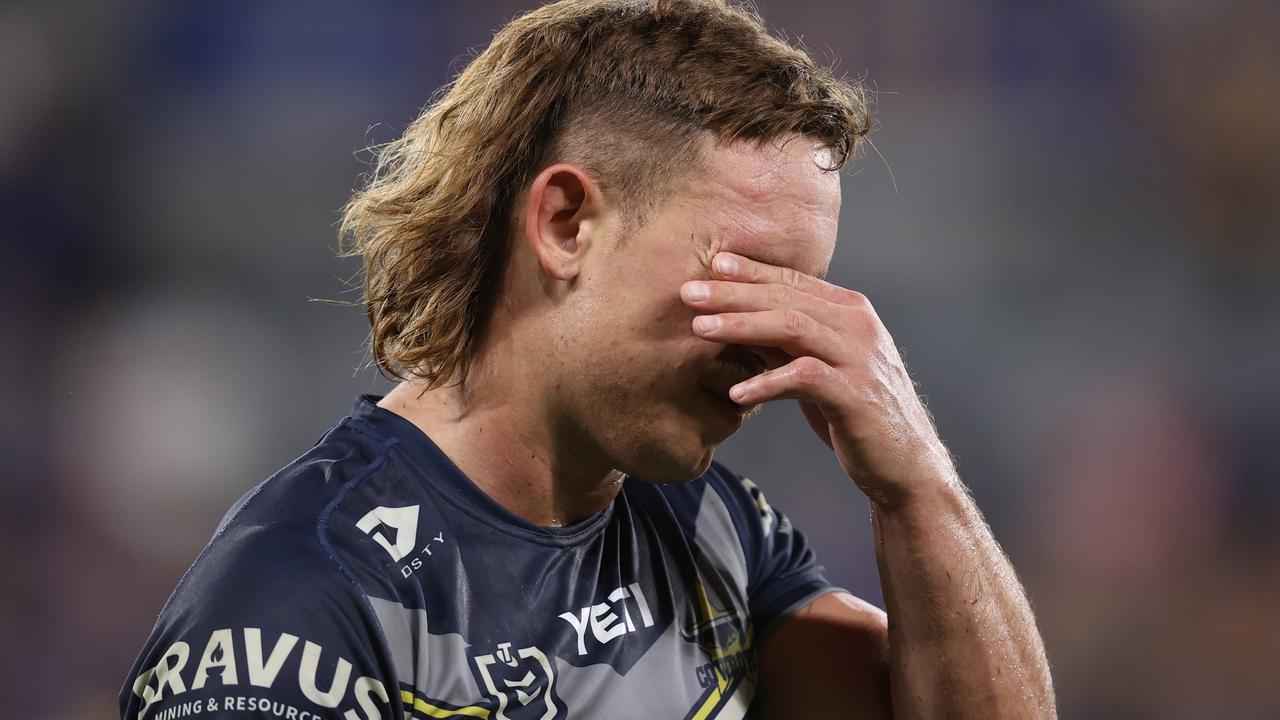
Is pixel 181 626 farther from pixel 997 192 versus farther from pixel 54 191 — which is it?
pixel 997 192

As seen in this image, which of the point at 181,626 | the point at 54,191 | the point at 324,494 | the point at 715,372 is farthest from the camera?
the point at 54,191

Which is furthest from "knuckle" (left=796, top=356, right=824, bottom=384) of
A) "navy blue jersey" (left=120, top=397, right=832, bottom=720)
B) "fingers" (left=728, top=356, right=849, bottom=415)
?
"navy blue jersey" (left=120, top=397, right=832, bottom=720)

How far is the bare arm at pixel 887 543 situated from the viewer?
1.78 meters

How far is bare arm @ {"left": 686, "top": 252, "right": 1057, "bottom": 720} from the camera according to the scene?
1.78 meters

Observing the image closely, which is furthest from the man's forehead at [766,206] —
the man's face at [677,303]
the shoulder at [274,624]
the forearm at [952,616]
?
the shoulder at [274,624]

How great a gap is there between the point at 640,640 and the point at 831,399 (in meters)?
0.53

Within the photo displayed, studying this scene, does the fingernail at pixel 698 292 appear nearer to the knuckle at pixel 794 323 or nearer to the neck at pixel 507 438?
the knuckle at pixel 794 323

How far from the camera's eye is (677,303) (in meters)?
1.81

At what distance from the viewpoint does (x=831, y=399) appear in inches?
70.1

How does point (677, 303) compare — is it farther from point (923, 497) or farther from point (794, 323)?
point (923, 497)

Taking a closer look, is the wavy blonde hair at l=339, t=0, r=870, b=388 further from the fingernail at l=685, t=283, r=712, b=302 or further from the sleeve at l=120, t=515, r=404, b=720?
the sleeve at l=120, t=515, r=404, b=720

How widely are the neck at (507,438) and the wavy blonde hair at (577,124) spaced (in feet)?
0.14

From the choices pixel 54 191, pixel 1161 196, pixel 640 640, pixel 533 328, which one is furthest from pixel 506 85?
pixel 1161 196

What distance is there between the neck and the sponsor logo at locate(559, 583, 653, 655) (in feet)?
0.51
